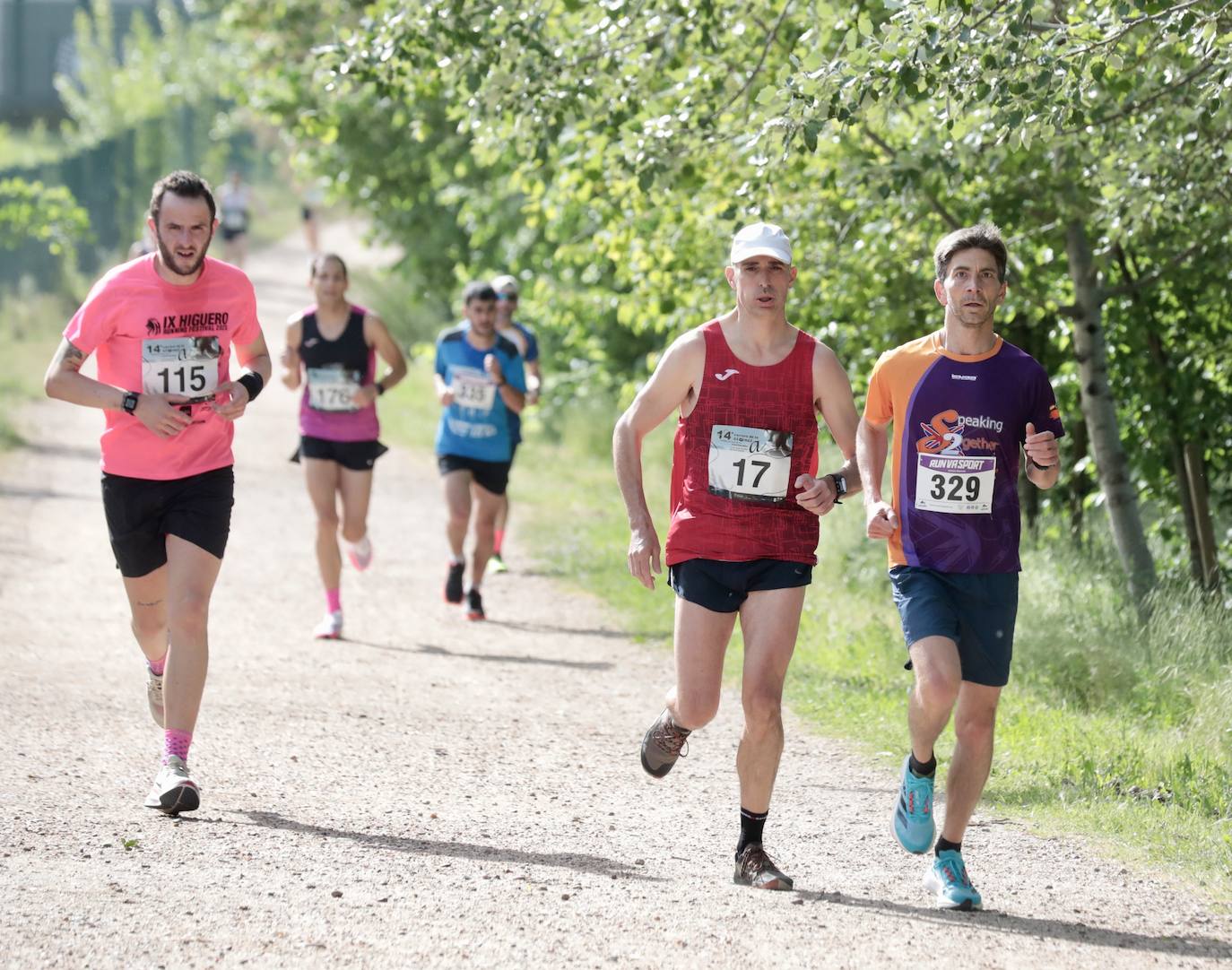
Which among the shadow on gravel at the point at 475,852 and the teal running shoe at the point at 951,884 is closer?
the teal running shoe at the point at 951,884

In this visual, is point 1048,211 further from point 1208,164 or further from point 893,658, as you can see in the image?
point 893,658

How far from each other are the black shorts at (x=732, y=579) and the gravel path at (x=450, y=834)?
89 cm

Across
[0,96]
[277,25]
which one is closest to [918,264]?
[277,25]

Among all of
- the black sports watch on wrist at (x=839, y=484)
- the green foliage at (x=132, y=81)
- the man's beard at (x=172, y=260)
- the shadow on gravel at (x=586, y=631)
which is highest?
the green foliage at (x=132, y=81)

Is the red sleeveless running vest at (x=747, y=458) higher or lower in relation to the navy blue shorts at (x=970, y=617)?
higher

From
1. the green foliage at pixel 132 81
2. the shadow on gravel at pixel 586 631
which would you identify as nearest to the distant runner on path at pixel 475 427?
the shadow on gravel at pixel 586 631

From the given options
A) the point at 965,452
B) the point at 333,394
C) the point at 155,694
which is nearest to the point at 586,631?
the point at 333,394

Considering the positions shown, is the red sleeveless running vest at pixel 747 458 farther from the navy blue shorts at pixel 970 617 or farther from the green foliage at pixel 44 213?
the green foliage at pixel 44 213

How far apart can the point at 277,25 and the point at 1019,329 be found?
41.1 feet

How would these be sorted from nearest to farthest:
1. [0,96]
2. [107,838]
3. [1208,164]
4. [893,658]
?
[107,838], [1208,164], [893,658], [0,96]

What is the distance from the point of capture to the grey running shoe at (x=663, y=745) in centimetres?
587

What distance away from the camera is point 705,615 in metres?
5.65

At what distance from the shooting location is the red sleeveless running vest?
18.5 feet

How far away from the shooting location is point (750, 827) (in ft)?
18.5
